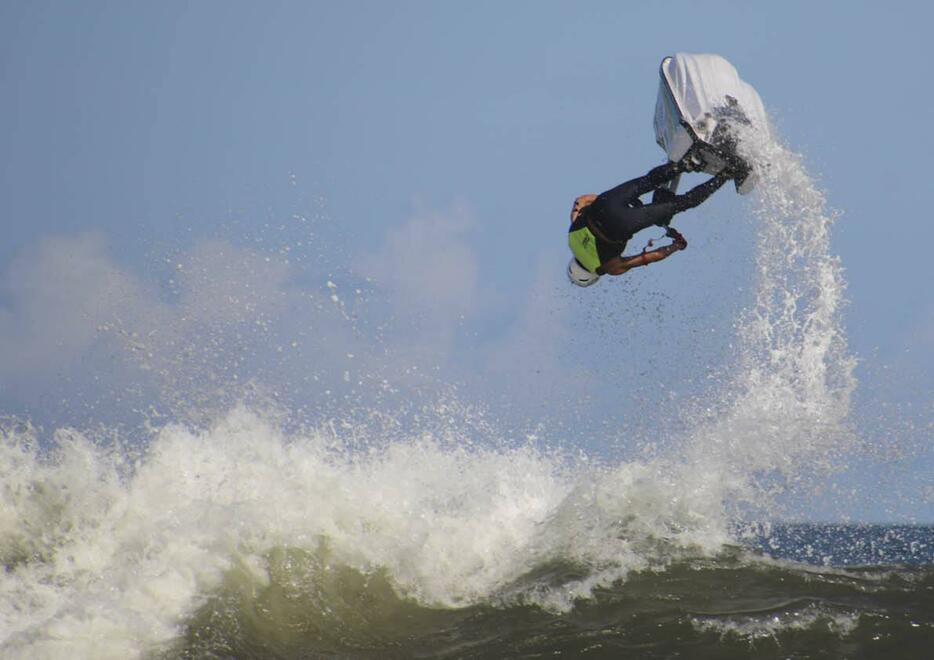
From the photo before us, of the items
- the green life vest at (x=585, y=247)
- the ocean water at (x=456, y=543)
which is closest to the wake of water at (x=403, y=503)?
the ocean water at (x=456, y=543)

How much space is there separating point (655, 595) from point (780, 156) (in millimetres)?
5016

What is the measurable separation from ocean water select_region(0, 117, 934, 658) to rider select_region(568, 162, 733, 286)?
0.85 meters

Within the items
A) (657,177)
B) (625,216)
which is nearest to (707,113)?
(657,177)

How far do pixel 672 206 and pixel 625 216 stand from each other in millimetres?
563

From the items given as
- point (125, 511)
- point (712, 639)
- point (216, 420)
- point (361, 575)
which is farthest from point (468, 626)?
point (216, 420)

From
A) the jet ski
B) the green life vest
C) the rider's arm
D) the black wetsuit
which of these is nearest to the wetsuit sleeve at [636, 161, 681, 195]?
the black wetsuit

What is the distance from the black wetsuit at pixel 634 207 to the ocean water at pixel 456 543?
78cm

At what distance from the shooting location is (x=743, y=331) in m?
10.6

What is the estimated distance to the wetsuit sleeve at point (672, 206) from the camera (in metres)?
9.09

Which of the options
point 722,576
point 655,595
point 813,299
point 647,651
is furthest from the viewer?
point 813,299

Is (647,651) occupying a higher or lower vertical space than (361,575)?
lower

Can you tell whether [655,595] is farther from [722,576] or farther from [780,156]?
[780,156]

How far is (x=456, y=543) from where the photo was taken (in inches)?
342

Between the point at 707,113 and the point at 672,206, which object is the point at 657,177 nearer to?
the point at 672,206
